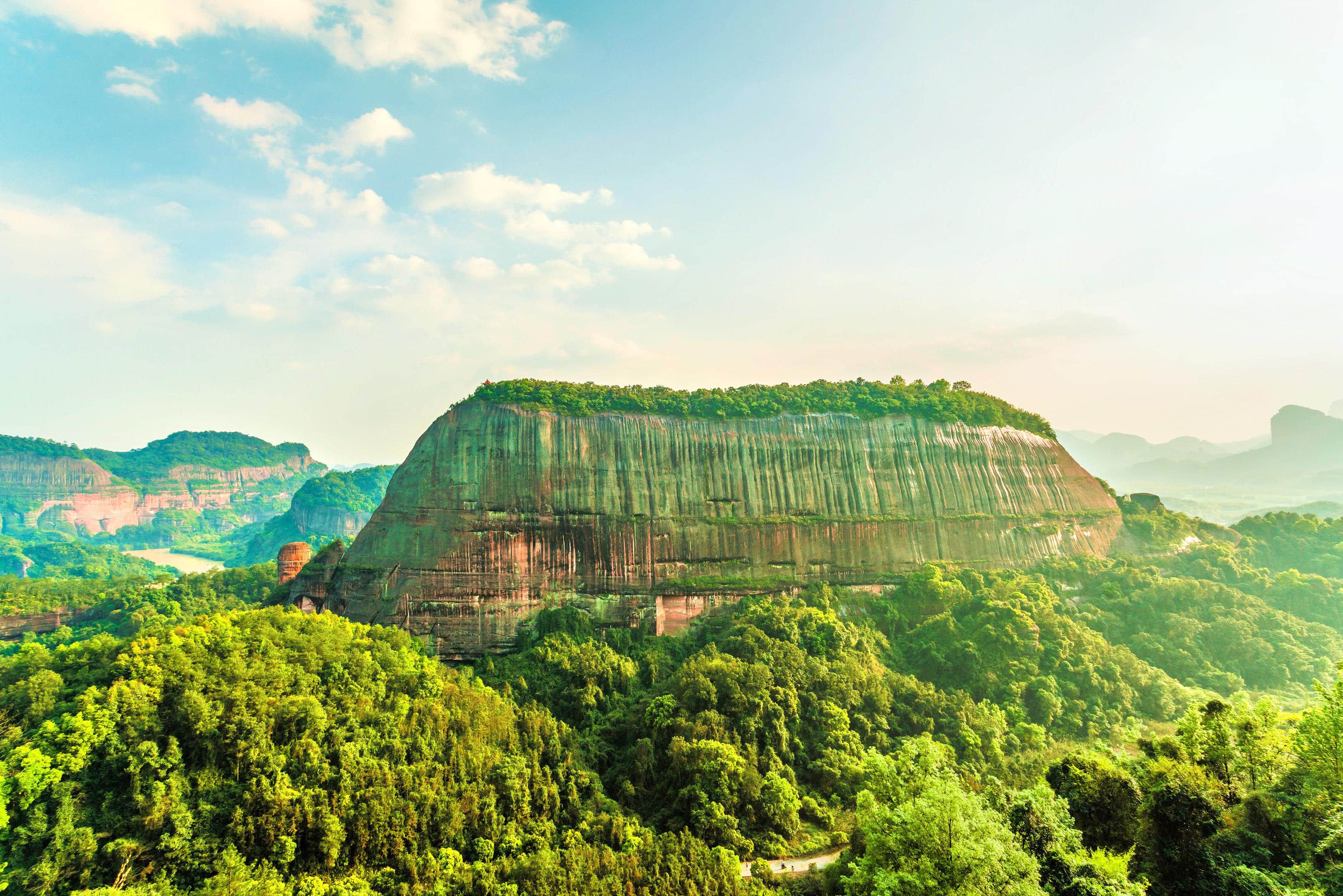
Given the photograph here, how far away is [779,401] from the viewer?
47406mm

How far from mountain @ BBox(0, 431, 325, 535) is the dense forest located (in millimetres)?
150953

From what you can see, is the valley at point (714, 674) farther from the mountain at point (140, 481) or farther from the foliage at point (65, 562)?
the mountain at point (140, 481)

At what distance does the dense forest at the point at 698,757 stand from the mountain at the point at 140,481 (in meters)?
151

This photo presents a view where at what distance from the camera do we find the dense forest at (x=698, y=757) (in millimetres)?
16203

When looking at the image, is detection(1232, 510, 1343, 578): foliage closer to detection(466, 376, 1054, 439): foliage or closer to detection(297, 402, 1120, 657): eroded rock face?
detection(297, 402, 1120, 657): eroded rock face

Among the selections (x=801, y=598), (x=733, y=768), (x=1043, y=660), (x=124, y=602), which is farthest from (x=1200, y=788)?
(x=124, y=602)

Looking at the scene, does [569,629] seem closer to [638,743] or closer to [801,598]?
[638,743]

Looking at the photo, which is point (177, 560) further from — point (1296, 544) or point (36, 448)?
point (1296, 544)

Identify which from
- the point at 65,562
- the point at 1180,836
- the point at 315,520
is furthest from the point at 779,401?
the point at 65,562

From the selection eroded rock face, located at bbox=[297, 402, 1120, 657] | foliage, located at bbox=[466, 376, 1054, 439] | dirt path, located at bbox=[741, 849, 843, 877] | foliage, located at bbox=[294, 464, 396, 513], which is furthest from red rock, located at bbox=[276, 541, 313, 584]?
foliage, located at bbox=[294, 464, 396, 513]

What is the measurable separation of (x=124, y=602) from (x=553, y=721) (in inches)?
2030

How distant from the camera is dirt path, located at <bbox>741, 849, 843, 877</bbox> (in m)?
21.8

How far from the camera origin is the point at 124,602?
182ft

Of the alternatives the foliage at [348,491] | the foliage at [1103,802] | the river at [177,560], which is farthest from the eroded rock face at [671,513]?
the river at [177,560]
